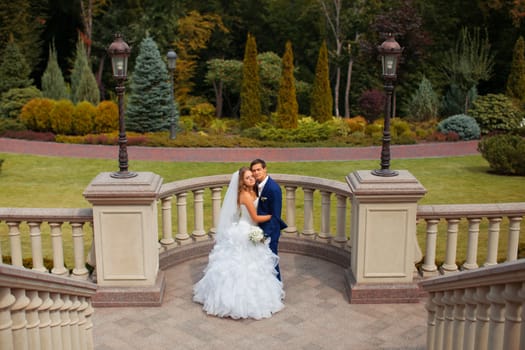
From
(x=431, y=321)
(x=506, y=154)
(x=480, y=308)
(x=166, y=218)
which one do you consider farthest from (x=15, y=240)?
(x=506, y=154)

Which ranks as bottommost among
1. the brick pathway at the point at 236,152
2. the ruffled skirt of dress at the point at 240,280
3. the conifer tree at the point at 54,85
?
the brick pathway at the point at 236,152

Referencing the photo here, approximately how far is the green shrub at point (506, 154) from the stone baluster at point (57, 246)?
13240mm

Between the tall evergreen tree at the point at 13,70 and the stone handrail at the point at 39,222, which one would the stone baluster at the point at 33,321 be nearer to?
the stone handrail at the point at 39,222

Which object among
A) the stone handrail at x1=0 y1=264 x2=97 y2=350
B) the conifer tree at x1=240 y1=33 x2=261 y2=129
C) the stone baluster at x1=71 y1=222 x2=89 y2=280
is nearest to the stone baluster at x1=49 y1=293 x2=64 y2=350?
the stone handrail at x1=0 y1=264 x2=97 y2=350

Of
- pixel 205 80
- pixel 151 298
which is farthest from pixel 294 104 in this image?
pixel 151 298

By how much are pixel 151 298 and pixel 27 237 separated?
16.0 feet

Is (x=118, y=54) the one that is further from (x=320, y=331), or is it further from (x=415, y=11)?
(x=415, y=11)

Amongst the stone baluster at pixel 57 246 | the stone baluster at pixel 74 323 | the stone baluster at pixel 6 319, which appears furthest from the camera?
the stone baluster at pixel 57 246

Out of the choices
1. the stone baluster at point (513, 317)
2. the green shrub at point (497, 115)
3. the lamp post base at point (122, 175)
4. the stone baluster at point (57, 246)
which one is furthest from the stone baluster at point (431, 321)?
the green shrub at point (497, 115)

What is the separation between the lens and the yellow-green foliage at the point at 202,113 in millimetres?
30516

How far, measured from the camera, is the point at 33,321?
3.56m

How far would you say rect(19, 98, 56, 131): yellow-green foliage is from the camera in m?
25.7

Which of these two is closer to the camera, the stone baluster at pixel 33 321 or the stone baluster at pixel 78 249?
the stone baluster at pixel 33 321

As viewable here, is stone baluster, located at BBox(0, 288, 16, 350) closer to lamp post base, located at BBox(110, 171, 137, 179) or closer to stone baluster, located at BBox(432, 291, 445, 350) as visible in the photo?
stone baluster, located at BBox(432, 291, 445, 350)
